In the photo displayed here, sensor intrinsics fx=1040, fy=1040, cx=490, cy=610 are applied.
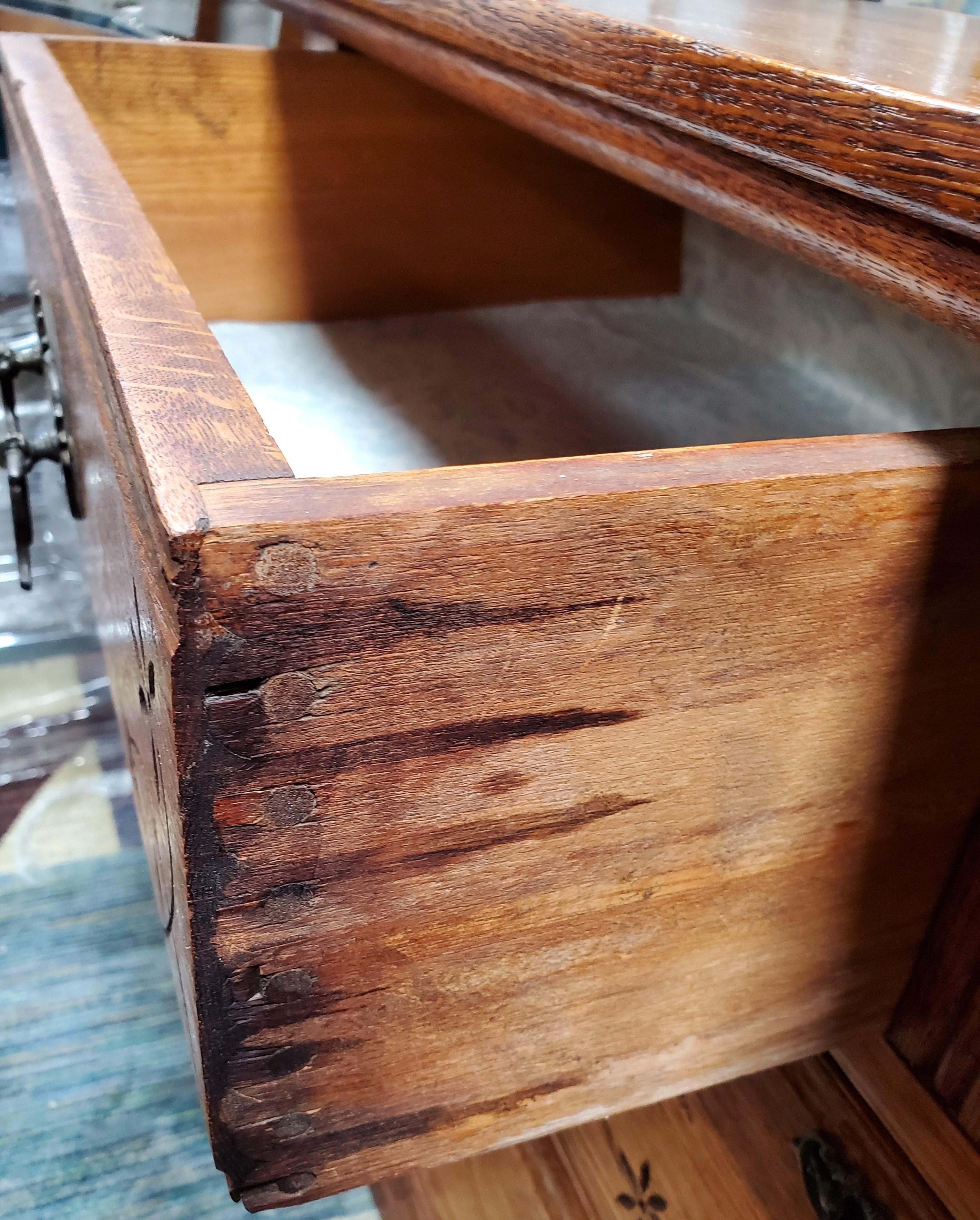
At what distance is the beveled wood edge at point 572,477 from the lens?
28cm

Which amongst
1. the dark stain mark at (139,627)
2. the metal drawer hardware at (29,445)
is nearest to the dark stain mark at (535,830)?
the dark stain mark at (139,627)

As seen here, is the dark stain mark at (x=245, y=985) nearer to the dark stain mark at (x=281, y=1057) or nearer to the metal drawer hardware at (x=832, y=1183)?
the dark stain mark at (x=281, y=1057)

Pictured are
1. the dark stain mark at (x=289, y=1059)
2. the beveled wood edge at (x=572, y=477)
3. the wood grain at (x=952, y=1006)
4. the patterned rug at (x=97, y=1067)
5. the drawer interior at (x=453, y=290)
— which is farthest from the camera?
the drawer interior at (x=453, y=290)

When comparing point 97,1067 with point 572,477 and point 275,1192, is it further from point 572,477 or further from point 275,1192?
point 572,477

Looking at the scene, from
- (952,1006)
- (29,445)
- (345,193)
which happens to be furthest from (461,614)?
(345,193)

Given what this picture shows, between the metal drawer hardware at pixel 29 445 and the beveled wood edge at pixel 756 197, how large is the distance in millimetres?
350

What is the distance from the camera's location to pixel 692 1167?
591mm

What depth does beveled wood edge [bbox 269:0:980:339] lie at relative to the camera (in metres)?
0.35

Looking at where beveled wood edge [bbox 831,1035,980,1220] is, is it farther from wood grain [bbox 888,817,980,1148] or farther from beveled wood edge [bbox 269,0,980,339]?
beveled wood edge [bbox 269,0,980,339]

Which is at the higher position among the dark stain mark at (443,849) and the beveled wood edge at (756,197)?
the beveled wood edge at (756,197)

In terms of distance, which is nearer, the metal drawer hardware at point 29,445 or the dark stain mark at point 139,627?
the dark stain mark at point 139,627

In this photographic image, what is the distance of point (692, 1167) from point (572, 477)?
458mm

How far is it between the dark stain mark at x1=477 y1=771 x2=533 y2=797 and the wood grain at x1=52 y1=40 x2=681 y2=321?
74cm

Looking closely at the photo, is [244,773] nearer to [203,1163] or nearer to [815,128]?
[815,128]
